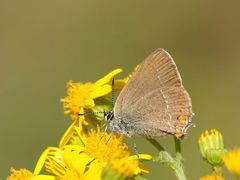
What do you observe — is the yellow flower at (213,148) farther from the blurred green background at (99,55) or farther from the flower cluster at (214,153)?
the blurred green background at (99,55)

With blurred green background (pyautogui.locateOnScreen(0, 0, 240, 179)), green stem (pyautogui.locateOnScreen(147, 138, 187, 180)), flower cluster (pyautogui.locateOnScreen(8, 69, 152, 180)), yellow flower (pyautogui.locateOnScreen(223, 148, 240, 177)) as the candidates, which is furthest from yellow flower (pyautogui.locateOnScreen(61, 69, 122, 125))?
blurred green background (pyautogui.locateOnScreen(0, 0, 240, 179))

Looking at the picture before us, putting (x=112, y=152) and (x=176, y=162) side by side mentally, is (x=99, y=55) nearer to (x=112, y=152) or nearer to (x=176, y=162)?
(x=112, y=152)

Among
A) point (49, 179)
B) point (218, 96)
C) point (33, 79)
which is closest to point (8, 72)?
point (33, 79)

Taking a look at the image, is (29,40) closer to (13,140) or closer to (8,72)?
(8,72)

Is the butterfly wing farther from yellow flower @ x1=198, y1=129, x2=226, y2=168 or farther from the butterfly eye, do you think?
yellow flower @ x1=198, y1=129, x2=226, y2=168

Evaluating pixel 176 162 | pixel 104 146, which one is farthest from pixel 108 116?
pixel 176 162
